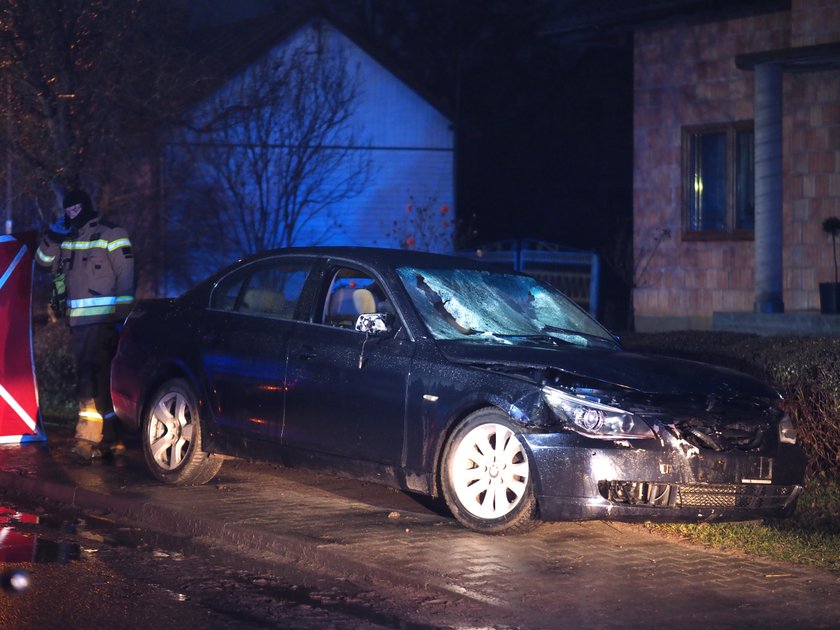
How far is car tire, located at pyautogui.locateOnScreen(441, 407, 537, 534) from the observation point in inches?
278

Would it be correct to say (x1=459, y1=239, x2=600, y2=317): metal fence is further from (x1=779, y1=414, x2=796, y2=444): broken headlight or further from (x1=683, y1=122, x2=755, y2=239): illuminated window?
(x1=779, y1=414, x2=796, y2=444): broken headlight

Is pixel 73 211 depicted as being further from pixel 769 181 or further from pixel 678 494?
pixel 769 181

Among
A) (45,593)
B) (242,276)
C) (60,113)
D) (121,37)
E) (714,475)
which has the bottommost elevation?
(45,593)

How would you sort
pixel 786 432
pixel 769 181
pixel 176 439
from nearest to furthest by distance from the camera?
pixel 786 432 → pixel 176 439 → pixel 769 181

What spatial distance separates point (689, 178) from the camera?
60.2 ft

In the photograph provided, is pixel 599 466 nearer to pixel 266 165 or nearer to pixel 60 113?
pixel 60 113

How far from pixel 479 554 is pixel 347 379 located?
1562mm

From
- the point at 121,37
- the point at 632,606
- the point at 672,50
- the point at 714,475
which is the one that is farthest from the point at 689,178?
the point at 632,606

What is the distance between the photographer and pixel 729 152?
17875 mm

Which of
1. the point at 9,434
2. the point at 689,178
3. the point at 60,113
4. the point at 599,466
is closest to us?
the point at 599,466

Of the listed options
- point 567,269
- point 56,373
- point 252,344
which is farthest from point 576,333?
point 567,269

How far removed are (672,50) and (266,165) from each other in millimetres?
6098

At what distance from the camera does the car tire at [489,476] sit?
7062 mm

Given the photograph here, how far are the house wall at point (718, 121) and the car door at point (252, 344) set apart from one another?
32.2 ft
